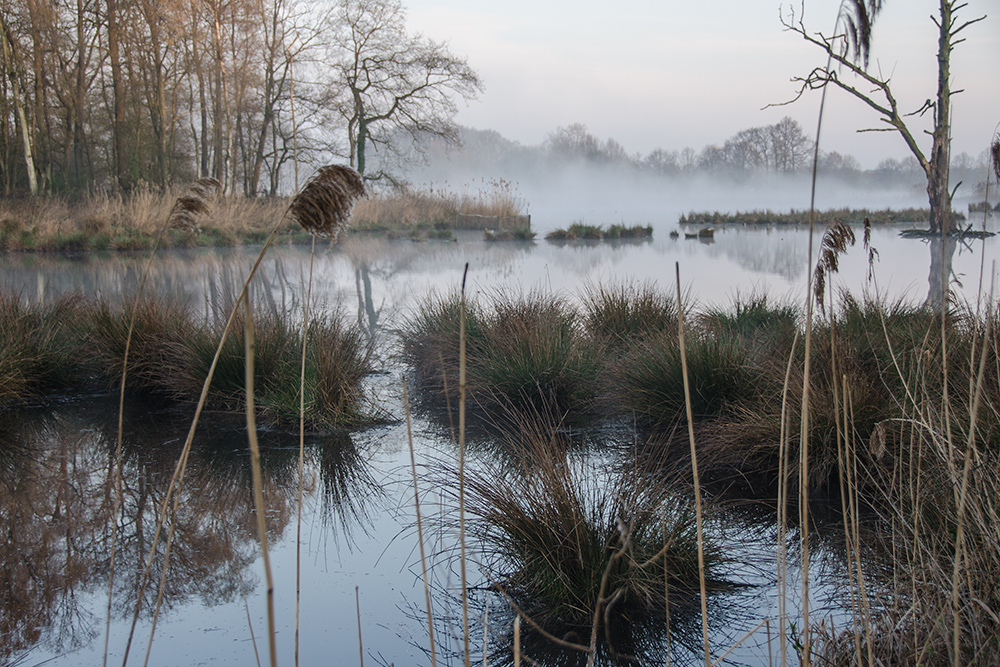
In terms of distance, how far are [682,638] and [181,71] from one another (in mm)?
20406

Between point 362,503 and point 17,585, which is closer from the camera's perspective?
point 17,585

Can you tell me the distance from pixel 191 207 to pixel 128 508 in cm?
149

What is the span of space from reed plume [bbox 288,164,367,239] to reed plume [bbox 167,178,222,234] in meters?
0.61

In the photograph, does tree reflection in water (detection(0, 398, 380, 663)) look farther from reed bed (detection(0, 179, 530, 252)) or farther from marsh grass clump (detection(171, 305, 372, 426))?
reed bed (detection(0, 179, 530, 252))

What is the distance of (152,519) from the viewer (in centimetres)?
261

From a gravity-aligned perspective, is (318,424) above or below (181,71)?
below

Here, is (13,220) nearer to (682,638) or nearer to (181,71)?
(181,71)

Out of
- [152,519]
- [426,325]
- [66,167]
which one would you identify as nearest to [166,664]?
[152,519]

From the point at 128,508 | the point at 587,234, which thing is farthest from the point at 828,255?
the point at 587,234

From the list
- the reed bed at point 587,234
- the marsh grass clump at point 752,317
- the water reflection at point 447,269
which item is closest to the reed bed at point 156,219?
the water reflection at point 447,269

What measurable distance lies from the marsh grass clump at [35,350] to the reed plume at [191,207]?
2945 mm

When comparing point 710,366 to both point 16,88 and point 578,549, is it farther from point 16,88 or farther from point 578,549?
point 16,88

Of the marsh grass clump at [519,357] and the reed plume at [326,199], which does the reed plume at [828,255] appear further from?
the marsh grass clump at [519,357]

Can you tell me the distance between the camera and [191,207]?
174 cm
